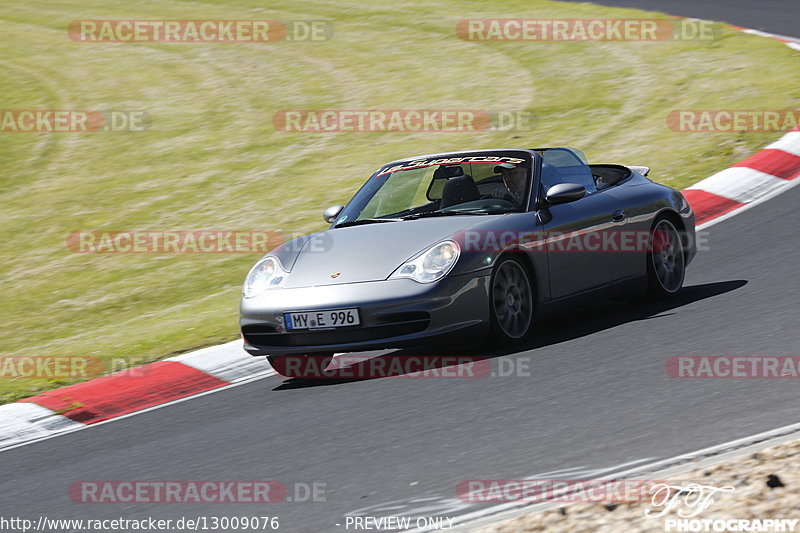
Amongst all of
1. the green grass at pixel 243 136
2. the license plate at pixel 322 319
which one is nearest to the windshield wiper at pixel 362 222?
the license plate at pixel 322 319

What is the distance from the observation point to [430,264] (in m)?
7.07

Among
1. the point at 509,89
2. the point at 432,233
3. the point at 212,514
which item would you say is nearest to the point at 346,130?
the point at 509,89

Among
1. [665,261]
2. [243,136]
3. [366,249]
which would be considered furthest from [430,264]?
[243,136]

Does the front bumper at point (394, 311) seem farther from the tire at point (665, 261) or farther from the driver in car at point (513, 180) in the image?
the tire at point (665, 261)

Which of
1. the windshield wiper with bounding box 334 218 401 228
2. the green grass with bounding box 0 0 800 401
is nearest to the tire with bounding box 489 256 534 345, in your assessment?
the windshield wiper with bounding box 334 218 401 228

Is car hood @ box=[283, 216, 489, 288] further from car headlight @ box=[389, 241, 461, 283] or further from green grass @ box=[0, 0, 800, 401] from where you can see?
green grass @ box=[0, 0, 800, 401]

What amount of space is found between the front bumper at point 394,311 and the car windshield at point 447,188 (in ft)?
2.97

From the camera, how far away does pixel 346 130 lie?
16141mm

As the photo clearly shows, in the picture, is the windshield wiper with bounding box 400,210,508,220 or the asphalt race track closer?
the asphalt race track

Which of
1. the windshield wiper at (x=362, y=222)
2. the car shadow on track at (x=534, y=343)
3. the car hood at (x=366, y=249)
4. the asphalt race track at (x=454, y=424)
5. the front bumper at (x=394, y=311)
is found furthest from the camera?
the windshield wiper at (x=362, y=222)

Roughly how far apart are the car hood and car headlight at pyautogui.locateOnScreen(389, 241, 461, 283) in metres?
0.05

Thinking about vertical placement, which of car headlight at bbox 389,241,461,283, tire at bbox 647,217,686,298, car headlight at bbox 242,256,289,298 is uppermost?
car headlight at bbox 389,241,461,283

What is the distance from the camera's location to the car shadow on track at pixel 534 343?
7.27 meters

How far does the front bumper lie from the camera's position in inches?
273
